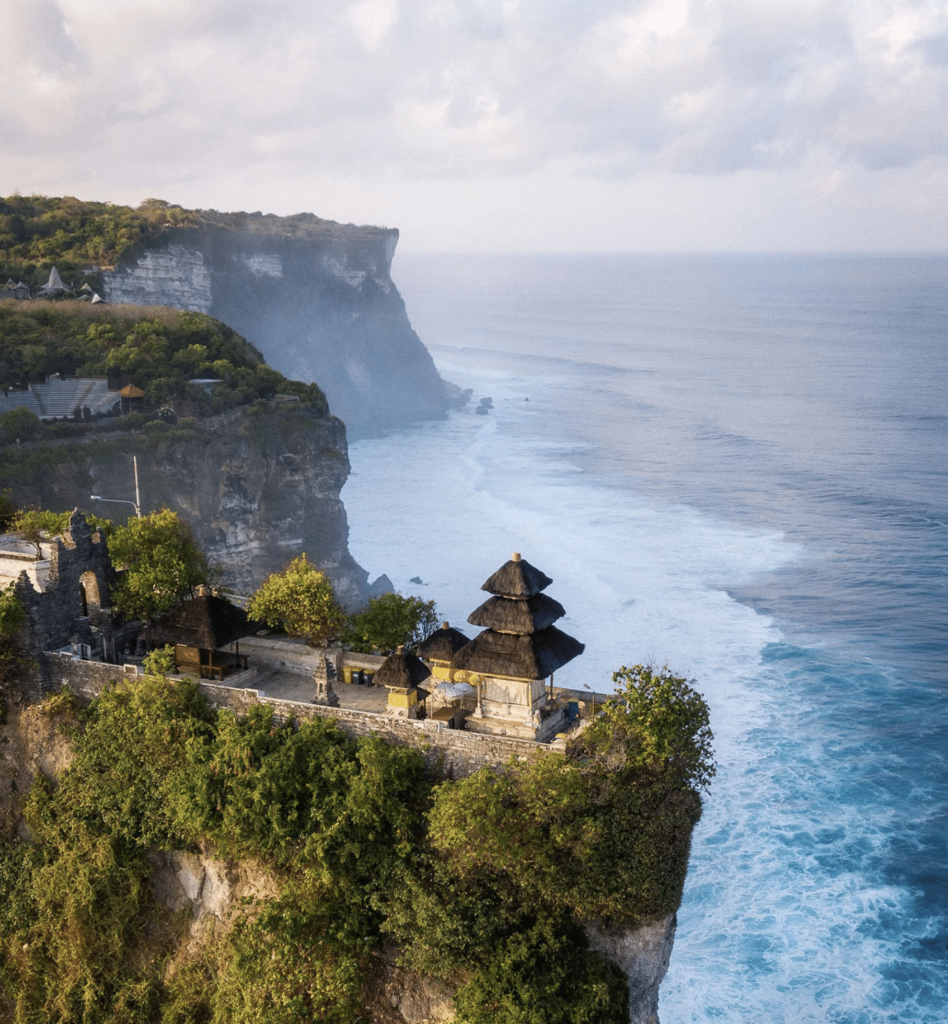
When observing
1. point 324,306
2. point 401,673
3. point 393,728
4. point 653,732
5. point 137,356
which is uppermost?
point 324,306

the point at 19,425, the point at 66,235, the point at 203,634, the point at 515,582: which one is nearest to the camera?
the point at 515,582

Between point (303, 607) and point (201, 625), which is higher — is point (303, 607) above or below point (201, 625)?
above

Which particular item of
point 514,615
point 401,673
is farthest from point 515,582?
point 401,673

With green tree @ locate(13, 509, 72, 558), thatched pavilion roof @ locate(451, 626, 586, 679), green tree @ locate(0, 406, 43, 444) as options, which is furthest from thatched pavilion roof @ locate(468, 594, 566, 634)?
green tree @ locate(0, 406, 43, 444)

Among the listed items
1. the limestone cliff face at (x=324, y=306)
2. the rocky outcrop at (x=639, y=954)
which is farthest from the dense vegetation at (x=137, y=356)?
the rocky outcrop at (x=639, y=954)

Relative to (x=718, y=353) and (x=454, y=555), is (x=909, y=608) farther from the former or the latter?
(x=718, y=353)

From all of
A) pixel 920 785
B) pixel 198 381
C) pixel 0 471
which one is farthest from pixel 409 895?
pixel 198 381

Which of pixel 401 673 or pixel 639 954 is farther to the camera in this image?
pixel 401 673

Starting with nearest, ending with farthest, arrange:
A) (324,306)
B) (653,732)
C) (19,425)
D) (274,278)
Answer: (653,732), (19,425), (274,278), (324,306)

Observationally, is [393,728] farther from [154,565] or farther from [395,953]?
[154,565]
